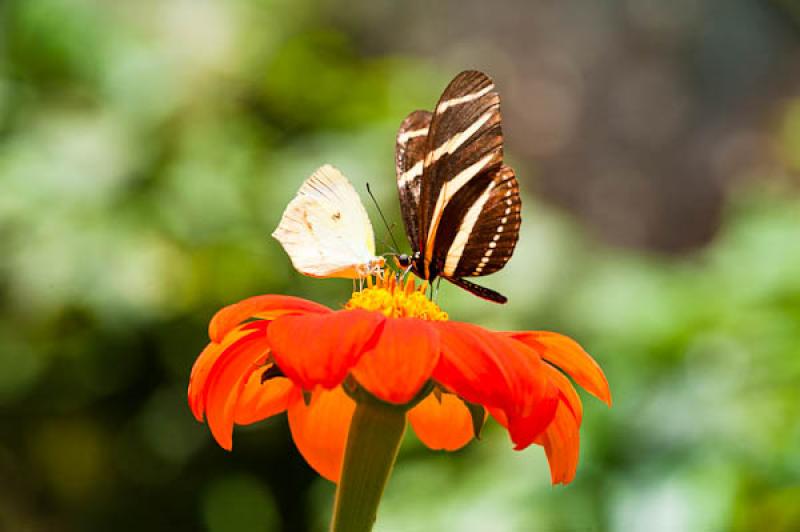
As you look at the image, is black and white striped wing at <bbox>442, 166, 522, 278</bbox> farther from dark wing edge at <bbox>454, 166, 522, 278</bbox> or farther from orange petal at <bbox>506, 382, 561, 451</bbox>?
orange petal at <bbox>506, 382, 561, 451</bbox>

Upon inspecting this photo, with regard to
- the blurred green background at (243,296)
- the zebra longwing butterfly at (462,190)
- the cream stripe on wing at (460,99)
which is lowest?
the blurred green background at (243,296)

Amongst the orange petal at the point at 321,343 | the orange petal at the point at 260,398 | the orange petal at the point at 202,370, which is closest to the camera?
the orange petal at the point at 321,343

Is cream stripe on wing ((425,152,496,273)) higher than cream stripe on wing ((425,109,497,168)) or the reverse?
the reverse

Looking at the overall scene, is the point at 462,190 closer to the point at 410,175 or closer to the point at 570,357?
the point at 410,175

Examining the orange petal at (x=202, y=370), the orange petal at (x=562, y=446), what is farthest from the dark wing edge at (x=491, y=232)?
the orange petal at (x=202, y=370)

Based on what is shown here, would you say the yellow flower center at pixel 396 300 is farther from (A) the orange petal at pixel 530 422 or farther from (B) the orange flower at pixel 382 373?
(A) the orange petal at pixel 530 422

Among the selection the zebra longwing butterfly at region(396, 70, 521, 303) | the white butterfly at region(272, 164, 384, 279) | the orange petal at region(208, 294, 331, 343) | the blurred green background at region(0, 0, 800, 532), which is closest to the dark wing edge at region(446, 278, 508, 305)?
the zebra longwing butterfly at region(396, 70, 521, 303)

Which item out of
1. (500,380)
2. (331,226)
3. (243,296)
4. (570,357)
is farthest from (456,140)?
(243,296)

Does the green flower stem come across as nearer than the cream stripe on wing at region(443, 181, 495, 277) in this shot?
Yes
